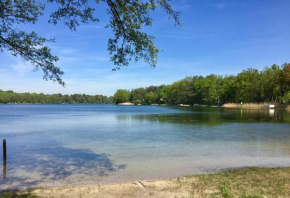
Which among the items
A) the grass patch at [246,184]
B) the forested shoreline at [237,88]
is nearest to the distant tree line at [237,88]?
the forested shoreline at [237,88]

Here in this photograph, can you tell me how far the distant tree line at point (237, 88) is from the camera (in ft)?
294

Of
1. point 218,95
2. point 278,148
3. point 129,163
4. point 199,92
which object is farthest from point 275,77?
point 129,163

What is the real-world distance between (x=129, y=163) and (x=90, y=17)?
6853 millimetres

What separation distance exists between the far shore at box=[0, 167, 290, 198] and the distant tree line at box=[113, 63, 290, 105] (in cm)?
8562

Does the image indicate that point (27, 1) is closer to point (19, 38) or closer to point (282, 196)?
point (19, 38)

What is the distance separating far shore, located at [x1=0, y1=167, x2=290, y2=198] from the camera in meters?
6.48

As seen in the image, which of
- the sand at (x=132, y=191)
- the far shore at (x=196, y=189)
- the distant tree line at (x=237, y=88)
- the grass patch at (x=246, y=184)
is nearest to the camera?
the grass patch at (x=246, y=184)

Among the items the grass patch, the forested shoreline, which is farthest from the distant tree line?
the grass patch

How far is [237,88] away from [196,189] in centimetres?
11484

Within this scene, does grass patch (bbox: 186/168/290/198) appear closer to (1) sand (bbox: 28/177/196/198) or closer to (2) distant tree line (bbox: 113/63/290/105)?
(1) sand (bbox: 28/177/196/198)

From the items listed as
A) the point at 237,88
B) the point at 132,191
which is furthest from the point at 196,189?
the point at 237,88

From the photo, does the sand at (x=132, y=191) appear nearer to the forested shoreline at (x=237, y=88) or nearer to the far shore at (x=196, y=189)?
the far shore at (x=196, y=189)

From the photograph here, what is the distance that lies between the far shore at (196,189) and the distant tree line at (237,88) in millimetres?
85617

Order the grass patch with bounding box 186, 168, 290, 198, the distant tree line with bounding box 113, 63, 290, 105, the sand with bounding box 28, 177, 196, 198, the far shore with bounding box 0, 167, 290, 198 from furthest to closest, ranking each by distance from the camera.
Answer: the distant tree line with bounding box 113, 63, 290, 105 → the sand with bounding box 28, 177, 196, 198 → the far shore with bounding box 0, 167, 290, 198 → the grass patch with bounding box 186, 168, 290, 198
